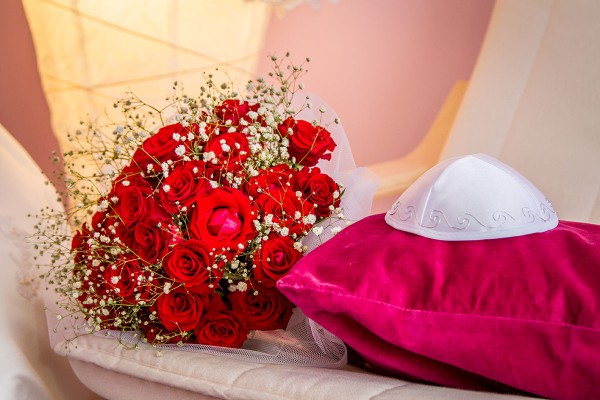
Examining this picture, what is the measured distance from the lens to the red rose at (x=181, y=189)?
0.98 meters

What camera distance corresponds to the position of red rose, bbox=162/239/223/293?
0.94 metres

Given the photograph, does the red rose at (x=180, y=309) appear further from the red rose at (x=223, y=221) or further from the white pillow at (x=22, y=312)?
the white pillow at (x=22, y=312)

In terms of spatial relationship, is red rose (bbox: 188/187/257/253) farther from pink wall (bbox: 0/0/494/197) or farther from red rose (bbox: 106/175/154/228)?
pink wall (bbox: 0/0/494/197)

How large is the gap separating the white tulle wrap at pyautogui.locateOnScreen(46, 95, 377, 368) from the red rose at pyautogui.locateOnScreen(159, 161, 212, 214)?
0.64ft

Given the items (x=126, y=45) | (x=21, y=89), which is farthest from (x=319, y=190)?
(x=21, y=89)

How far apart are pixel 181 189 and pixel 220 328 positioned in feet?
0.68

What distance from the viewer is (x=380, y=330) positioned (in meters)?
0.82

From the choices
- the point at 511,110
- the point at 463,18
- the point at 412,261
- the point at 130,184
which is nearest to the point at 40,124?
the point at 463,18

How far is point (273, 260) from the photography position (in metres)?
0.98

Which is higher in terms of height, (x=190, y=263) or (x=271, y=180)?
(x=271, y=180)

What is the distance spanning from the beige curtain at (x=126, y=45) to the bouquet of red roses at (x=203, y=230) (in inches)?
77.4

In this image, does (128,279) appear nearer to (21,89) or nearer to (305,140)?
(305,140)

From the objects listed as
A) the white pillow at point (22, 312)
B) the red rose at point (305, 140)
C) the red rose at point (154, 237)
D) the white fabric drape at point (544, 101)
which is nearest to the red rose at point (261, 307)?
the red rose at point (154, 237)

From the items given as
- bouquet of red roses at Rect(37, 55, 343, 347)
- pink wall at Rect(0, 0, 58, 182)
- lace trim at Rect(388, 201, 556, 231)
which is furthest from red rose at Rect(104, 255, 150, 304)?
pink wall at Rect(0, 0, 58, 182)
